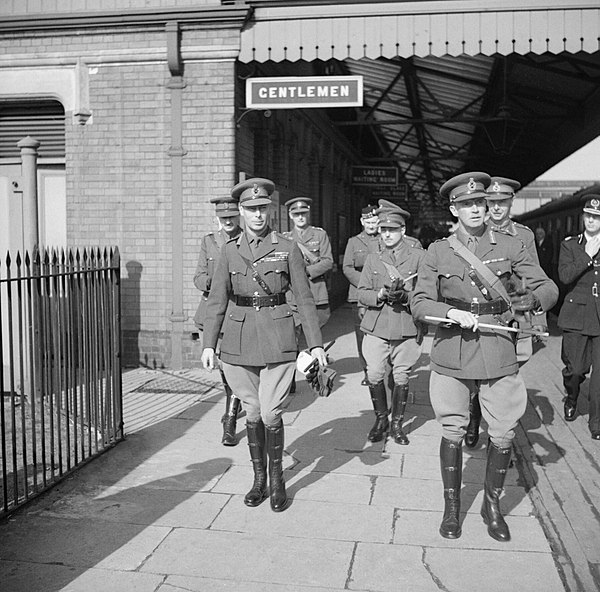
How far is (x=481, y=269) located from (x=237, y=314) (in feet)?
5.17

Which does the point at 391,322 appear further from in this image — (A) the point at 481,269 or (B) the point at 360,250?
(B) the point at 360,250

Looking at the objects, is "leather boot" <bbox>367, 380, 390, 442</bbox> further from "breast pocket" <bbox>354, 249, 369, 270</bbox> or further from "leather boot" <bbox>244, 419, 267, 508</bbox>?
"breast pocket" <bbox>354, 249, 369, 270</bbox>

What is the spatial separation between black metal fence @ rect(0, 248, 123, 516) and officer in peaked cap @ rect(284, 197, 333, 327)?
8.49 feet

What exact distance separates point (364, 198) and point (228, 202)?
70.8 ft

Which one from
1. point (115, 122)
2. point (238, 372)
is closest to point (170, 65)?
point (115, 122)

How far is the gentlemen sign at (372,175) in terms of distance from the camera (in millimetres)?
19141

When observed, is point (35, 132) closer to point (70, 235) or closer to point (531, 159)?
point (70, 235)

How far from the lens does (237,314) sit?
4.92 metres

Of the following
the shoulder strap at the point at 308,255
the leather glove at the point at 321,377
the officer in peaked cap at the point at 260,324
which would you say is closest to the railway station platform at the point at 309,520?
the officer in peaked cap at the point at 260,324

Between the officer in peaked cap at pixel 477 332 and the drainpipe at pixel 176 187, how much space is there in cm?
548

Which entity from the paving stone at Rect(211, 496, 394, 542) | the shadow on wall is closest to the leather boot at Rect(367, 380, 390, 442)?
the paving stone at Rect(211, 496, 394, 542)

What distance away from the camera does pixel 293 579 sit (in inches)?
147

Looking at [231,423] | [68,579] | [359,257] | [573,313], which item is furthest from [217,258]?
[68,579]

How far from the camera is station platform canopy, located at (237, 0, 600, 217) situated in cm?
875
